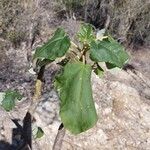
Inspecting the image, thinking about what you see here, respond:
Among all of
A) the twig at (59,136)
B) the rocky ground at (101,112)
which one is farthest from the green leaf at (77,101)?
the rocky ground at (101,112)

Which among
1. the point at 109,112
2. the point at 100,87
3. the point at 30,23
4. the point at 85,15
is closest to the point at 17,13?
the point at 30,23

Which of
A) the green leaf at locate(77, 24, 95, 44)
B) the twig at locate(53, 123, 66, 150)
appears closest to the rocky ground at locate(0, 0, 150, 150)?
the twig at locate(53, 123, 66, 150)

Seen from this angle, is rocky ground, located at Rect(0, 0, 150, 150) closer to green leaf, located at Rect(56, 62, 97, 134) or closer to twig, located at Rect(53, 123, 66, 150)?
twig, located at Rect(53, 123, 66, 150)

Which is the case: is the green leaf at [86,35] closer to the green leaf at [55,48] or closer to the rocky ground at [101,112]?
the green leaf at [55,48]

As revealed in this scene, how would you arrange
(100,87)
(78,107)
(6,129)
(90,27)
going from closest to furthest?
(78,107) → (90,27) → (6,129) → (100,87)

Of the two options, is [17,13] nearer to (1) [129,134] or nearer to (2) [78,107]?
(1) [129,134]

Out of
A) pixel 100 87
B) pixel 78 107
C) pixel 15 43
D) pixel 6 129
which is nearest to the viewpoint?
pixel 78 107

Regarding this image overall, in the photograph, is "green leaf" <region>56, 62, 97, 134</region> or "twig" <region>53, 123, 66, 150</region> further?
"twig" <region>53, 123, 66, 150</region>

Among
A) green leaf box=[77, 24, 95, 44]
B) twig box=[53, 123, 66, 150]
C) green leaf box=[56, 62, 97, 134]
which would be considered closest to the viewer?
green leaf box=[56, 62, 97, 134]
